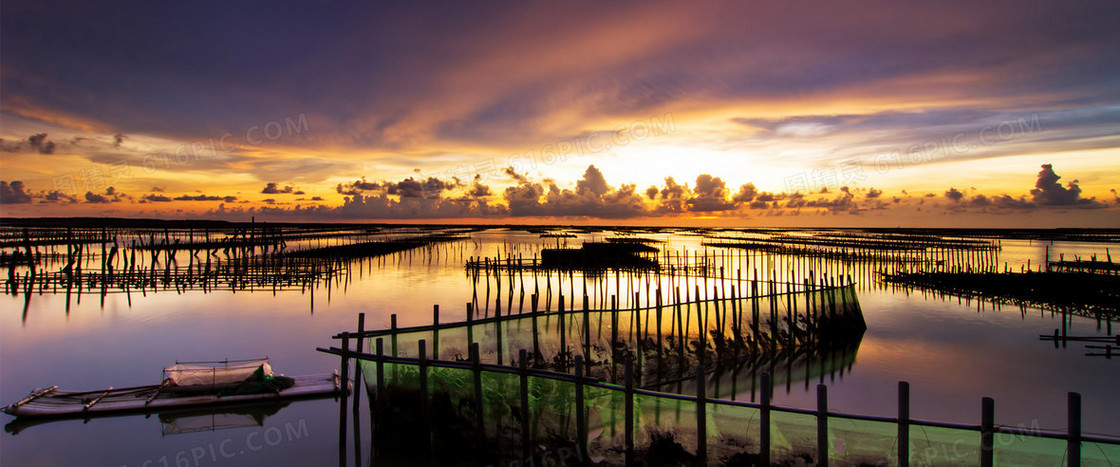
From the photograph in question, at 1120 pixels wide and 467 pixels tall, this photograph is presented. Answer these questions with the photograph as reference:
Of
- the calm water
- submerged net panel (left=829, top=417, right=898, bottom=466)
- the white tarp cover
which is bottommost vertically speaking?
the calm water

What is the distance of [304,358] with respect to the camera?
15.4m

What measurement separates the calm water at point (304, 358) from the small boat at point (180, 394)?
0.83 feet

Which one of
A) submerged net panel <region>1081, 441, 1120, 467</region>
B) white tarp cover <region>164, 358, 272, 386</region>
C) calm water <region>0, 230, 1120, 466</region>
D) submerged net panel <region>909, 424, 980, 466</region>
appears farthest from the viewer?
white tarp cover <region>164, 358, 272, 386</region>

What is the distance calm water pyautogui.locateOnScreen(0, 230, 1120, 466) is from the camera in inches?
373

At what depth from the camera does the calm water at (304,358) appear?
9.48 m

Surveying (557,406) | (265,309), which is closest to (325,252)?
(265,309)

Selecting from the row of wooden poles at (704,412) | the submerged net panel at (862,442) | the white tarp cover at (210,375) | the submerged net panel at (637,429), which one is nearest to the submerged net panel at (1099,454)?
the submerged net panel at (637,429)

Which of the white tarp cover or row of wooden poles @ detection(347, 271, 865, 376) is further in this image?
row of wooden poles @ detection(347, 271, 865, 376)

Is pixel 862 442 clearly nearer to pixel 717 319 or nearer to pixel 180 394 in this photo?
pixel 717 319

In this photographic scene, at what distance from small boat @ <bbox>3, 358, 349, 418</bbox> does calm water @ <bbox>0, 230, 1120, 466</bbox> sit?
0.25 metres

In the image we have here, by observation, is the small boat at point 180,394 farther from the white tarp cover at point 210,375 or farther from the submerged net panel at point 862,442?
the submerged net panel at point 862,442

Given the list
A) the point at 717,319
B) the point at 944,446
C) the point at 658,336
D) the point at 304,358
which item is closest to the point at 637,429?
the point at 944,446

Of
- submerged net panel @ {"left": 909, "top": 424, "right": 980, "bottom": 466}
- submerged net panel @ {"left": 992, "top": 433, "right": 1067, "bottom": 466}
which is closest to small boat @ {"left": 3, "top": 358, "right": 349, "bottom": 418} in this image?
submerged net panel @ {"left": 909, "top": 424, "right": 980, "bottom": 466}

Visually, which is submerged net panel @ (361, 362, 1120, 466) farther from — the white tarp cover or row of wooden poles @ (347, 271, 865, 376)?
the white tarp cover
